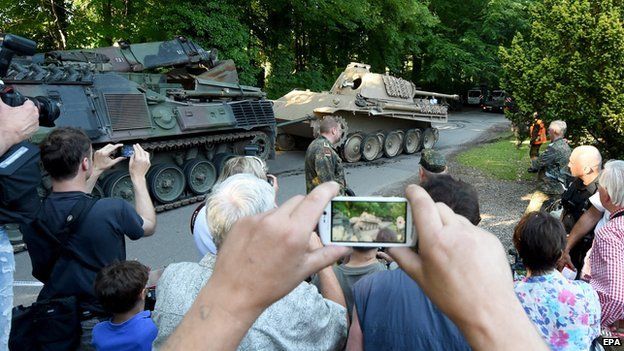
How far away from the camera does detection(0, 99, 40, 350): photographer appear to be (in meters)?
2.42

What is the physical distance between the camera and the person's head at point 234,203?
69.6 inches

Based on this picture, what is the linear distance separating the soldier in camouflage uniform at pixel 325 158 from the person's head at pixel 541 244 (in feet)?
10.3

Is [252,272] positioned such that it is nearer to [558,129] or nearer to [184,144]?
[558,129]

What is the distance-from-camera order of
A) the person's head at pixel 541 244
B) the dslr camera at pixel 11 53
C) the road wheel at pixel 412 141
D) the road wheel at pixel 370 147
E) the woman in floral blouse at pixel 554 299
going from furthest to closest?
1. the road wheel at pixel 412 141
2. the road wheel at pixel 370 147
3. the dslr camera at pixel 11 53
4. the person's head at pixel 541 244
5. the woman in floral blouse at pixel 554 299

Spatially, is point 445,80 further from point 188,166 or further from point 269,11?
point 188,166

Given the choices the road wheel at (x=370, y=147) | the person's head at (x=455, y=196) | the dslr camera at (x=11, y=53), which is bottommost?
the road wheel at (x=370, y=147)

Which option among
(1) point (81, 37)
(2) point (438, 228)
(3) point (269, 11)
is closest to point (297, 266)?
(2) point (438, 228)

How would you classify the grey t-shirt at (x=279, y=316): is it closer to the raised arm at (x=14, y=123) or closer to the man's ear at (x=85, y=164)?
the raised arm at (x=14, y=123)

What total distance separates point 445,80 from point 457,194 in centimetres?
2833

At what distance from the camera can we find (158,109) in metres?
9.09

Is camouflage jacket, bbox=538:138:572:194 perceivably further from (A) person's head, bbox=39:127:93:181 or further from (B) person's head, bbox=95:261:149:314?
(A) person's head, bbox=39:127:93:181

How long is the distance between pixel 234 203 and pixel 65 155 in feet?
5.35

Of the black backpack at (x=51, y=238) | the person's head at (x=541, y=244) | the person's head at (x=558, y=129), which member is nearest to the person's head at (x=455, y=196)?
the person's head at (x=541, y=244)

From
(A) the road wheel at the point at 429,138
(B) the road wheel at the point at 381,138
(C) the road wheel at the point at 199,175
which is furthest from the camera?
(A) the road wheel at the point at 429,138
